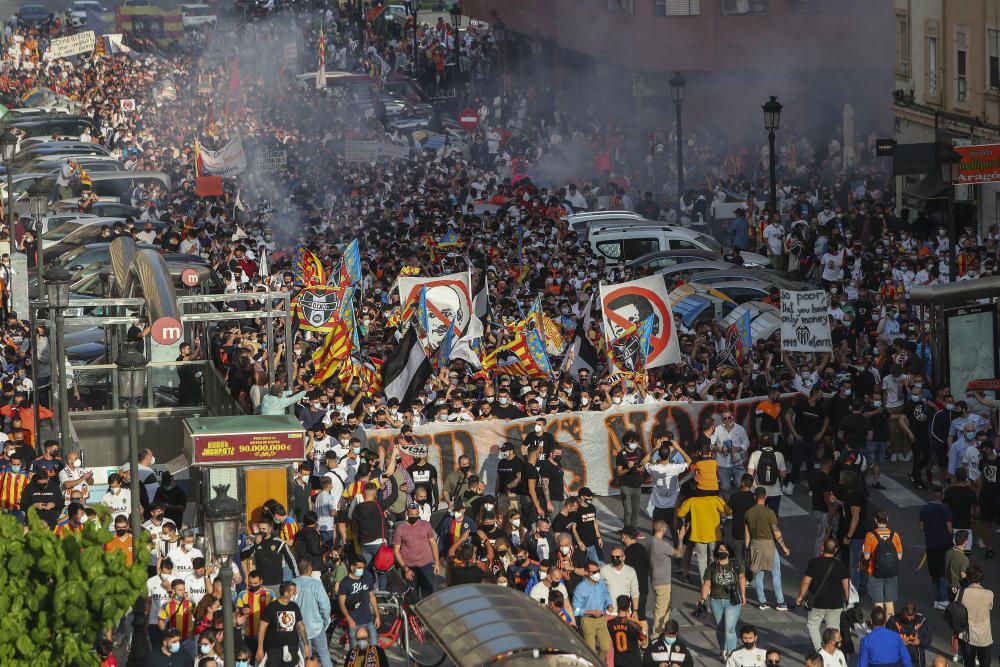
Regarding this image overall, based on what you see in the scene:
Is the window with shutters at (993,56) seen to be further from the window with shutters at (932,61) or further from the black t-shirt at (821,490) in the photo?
the black t-shirt at (821,490)

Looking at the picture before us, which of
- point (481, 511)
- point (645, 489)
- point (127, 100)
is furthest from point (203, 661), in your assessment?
point (127, 100)

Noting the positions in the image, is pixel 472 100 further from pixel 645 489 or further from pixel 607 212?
pixel 645 489

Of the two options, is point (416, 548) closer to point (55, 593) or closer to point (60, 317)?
point (60, 317)

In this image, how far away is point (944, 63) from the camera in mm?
41875

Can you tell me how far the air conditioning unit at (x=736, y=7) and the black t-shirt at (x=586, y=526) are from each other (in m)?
37.8

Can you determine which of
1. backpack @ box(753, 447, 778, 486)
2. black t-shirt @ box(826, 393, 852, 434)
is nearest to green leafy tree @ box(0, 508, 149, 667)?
backpack @ box(753, 447, 778, 486)

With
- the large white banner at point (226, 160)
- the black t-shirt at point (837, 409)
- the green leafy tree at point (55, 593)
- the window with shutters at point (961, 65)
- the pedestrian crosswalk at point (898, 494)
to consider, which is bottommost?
the pedestrian crosswalk at point (898, 494)

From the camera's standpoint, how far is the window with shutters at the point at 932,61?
42.5 meters

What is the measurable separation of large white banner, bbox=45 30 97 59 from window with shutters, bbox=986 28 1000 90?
3868 cm

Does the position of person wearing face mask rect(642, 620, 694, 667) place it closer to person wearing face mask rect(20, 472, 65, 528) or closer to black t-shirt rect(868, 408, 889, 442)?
person wearing face mask rect(20, 472, 65, 528)

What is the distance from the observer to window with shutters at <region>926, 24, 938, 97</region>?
42.5 m

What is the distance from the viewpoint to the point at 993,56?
3941 centimetres

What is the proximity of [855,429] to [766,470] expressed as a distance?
7.81 ft

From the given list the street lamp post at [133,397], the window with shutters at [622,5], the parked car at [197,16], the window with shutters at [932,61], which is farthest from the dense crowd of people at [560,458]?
the parked car at [197,16]
